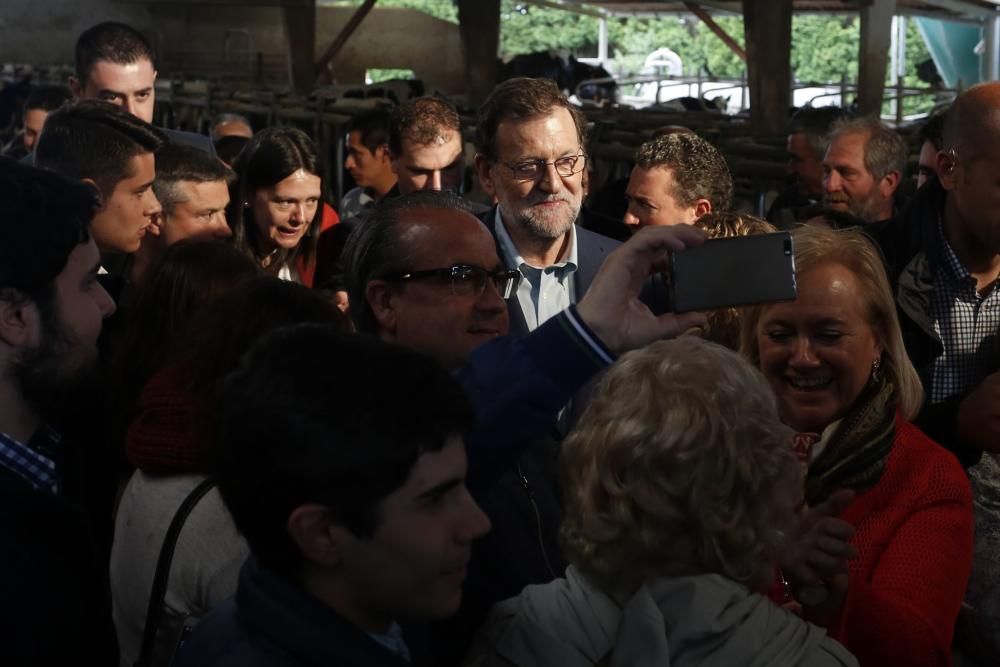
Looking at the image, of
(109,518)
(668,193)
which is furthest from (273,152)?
(109,518)

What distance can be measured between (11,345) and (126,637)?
67 centimetres

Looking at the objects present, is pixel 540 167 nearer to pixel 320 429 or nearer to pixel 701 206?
pixel 701 206

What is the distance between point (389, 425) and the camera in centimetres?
169

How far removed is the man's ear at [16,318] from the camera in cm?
222

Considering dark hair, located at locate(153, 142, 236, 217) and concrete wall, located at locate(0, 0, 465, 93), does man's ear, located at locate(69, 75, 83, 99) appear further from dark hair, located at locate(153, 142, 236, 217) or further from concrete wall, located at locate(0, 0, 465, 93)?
concrete wall, located at locate(0, 0, 465, 93)

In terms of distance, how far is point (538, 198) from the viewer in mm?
3945

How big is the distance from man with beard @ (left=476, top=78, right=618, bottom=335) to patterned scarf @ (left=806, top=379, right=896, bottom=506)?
129 centimetres

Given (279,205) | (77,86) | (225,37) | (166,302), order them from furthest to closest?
(225,37) < (77,86) < (279,205) < (166,302)

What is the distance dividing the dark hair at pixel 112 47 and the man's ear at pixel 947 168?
145 inches

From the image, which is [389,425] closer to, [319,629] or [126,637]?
[319,629]

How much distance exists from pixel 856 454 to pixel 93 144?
2.83 meters

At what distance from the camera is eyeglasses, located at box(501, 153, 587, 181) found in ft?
13.0

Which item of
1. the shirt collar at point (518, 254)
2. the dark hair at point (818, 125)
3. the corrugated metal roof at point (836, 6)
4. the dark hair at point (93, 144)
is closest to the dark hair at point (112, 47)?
the dark hair at point (93, 144)

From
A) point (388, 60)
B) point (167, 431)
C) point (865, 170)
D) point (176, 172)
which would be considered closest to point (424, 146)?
point (176, 172)
